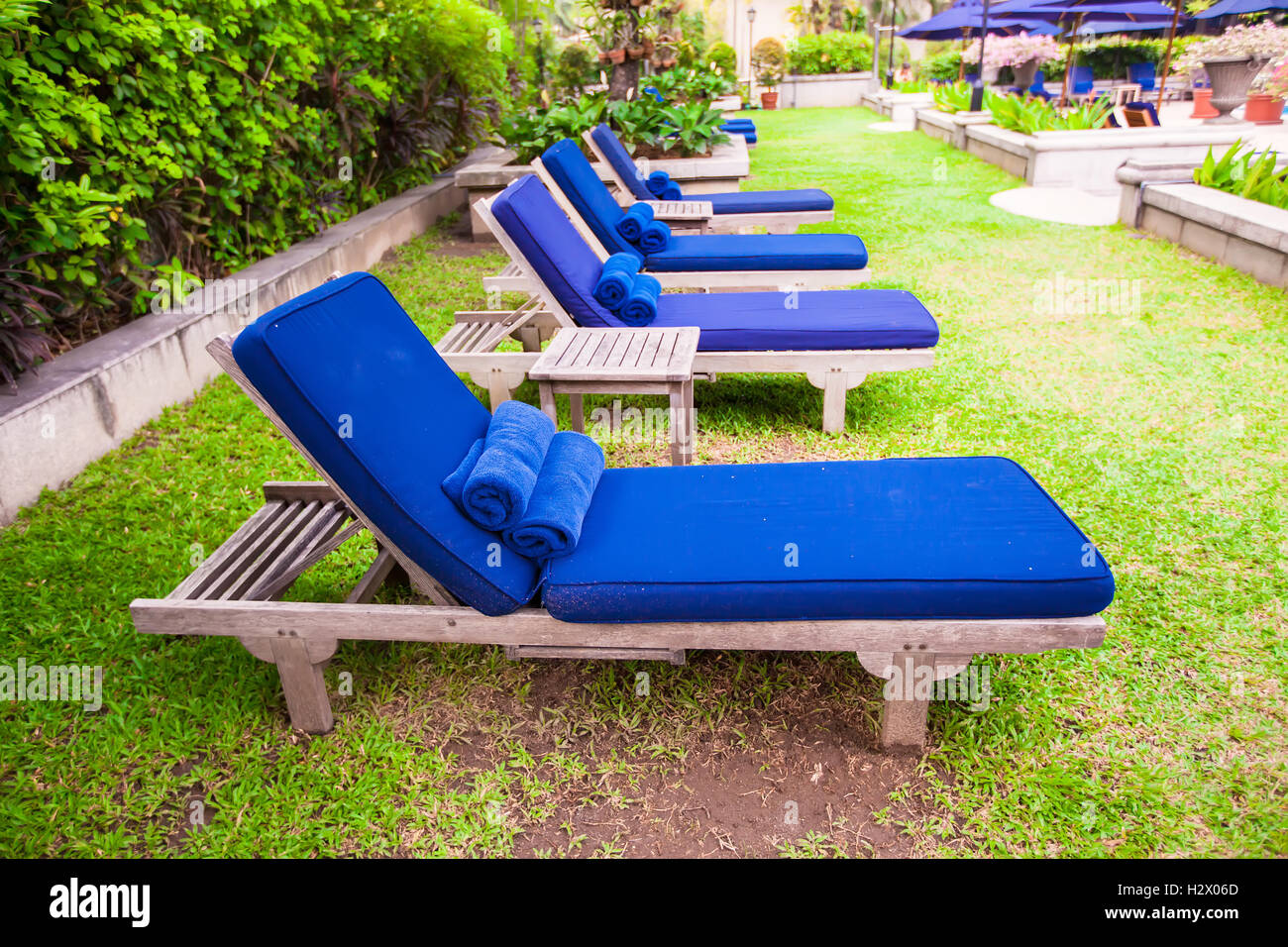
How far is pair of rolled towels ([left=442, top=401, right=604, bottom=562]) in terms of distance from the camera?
2133mm

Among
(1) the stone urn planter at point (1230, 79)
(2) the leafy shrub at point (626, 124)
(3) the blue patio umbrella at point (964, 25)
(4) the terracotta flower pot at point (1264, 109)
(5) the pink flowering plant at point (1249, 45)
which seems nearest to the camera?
(2) the leafy shrub at point (626, 124)

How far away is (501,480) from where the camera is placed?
2.11 metres

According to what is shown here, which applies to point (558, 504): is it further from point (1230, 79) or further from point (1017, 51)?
point (1017, 51)

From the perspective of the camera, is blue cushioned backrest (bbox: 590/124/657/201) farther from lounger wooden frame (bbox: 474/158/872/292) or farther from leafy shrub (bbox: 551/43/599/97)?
leafy shrub (bbox: 551/43/599/97)

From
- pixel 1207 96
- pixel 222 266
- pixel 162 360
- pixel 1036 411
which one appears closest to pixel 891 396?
pixel 1036 411

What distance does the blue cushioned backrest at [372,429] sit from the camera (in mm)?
1979

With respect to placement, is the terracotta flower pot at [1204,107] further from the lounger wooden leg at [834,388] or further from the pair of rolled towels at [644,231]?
the lounger wooden leg at [834,388]

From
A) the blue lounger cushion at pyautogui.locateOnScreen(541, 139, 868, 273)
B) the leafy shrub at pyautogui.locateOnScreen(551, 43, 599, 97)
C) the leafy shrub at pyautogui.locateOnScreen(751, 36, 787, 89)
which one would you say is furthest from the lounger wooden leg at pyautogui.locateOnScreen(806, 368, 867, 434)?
the leafy shrub at pyautogui.locateOnScreen(751, 36, 787, 89)

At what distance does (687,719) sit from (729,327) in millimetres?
2099

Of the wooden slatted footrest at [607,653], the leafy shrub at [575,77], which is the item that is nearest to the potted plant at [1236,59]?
the leafy shrub at [575,77]

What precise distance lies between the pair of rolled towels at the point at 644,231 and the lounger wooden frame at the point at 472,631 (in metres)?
3.46

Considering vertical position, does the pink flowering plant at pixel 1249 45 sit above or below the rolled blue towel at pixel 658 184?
above

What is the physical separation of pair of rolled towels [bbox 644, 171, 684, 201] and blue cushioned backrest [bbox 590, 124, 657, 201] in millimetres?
117

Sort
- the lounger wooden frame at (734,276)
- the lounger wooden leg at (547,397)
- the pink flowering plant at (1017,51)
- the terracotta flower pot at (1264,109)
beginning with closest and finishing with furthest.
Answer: the lounger wooden leg at (547,397) → the lounger wooden frame at (734,276) → the terracotta flower pot at (1264,109) → the pink flowering plant at (1017,51)
